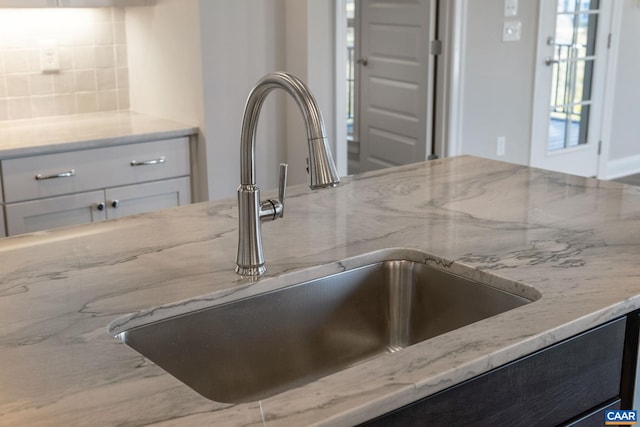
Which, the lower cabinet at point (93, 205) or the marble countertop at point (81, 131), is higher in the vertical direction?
the marble countertop at point (81, 131)

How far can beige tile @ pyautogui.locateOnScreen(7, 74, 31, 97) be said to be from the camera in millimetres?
3604

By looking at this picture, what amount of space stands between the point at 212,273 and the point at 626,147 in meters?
5.61

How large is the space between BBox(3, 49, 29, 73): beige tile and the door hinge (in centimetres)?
246

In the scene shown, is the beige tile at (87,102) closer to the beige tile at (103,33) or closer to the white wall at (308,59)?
the beige tile at (103,33)

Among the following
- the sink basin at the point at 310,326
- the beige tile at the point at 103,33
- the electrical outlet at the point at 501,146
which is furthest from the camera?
the electrical outlet at the point at 501,146

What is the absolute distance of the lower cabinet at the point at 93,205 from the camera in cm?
310

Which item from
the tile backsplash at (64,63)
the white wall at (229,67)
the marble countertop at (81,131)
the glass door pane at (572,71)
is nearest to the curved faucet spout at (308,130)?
the marble countertop at (81,131)

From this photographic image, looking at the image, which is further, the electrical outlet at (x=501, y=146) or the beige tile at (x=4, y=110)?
the electrical outlet at (x=501, y=146)

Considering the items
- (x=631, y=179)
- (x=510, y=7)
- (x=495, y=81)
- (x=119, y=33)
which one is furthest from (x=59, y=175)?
(x=631, y=179)

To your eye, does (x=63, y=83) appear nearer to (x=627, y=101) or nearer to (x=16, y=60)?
(x=16, y=60)

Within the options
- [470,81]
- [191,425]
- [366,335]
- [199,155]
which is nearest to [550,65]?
[470,81]

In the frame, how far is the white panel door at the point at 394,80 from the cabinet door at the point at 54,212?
246cm

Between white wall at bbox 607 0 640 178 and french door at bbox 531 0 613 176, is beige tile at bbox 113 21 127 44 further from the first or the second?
white wall at bbox 607 0 640 178

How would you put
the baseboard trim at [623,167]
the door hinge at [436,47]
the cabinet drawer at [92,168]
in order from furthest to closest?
1. the baseboard trim at [623,167]
2. the door hinge at [436,47]
3. the cabinet drawer at [92,168]
